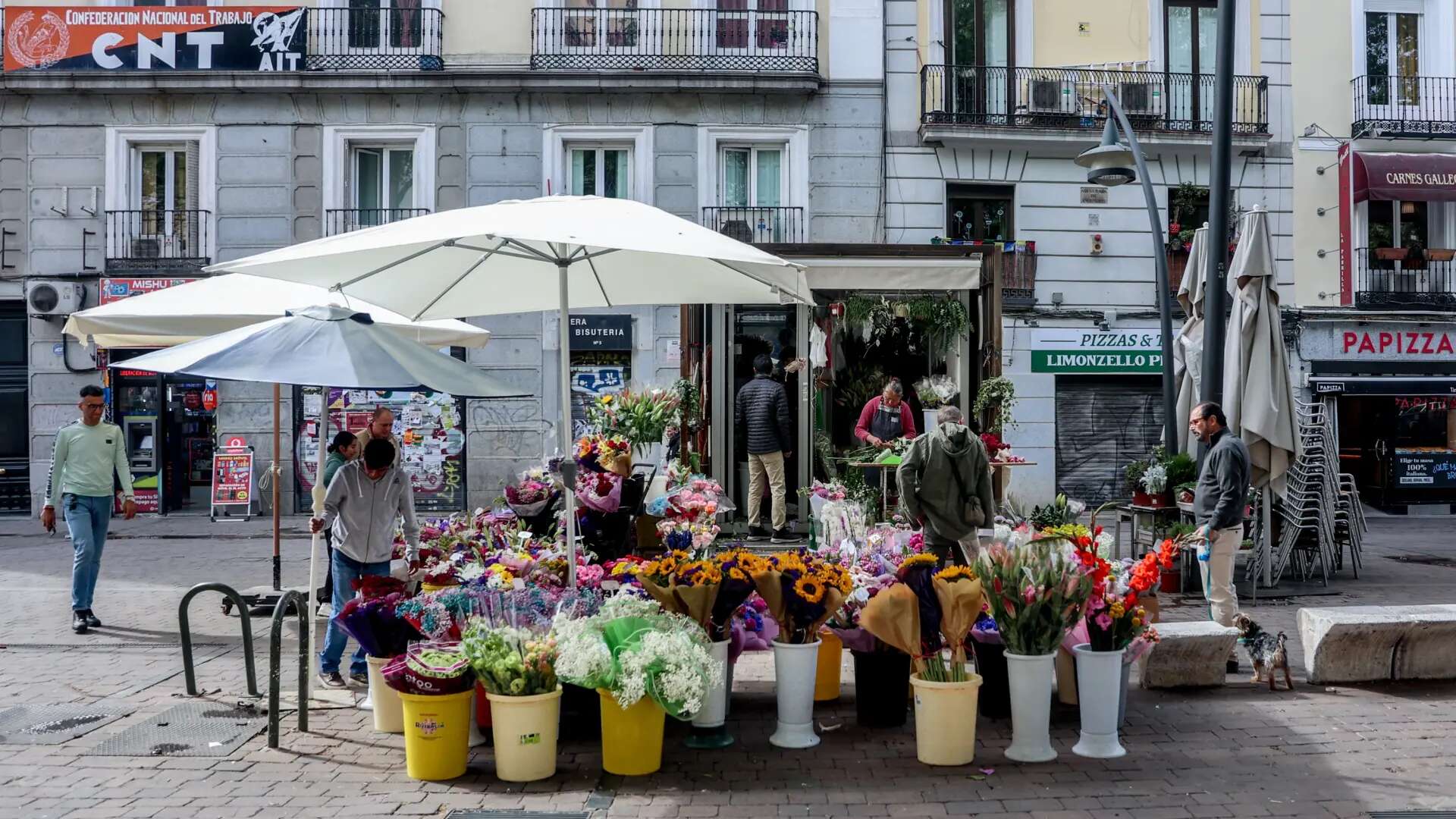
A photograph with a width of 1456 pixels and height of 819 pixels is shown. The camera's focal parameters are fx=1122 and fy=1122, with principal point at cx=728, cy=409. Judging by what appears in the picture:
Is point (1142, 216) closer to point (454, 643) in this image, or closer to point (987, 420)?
point (987, 420)

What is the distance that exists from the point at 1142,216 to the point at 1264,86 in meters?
2.88

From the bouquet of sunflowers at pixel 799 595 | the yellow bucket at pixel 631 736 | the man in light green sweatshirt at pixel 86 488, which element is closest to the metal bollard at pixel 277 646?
the yellow bucket at pixel 631 736

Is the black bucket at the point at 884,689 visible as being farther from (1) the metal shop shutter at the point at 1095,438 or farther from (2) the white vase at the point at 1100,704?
(1) the metal shop shutter at the point at 1095,438

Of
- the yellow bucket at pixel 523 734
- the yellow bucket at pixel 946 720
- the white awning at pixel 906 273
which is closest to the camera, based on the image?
the yellow bucket at pixel 523 734

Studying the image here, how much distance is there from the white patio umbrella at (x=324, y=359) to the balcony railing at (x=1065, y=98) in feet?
42.9

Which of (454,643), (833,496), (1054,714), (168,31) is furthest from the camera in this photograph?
(168,31)

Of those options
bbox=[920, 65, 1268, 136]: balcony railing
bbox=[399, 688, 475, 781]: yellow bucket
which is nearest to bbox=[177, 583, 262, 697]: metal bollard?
bbox=[399, 688, 475, 781]: yellow bucket

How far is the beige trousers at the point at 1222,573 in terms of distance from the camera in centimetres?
782

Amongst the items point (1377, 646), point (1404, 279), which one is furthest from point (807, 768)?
point (1404, 279)

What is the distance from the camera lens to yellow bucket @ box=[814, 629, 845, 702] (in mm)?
6609

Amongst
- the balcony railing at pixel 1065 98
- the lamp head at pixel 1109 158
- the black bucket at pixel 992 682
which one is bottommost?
the black bucket at pixel 992 682

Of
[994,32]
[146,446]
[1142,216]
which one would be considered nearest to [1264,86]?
[1142,216]

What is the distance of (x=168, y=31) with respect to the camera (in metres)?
17.8

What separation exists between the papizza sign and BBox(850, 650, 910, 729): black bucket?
1540 centimetres
